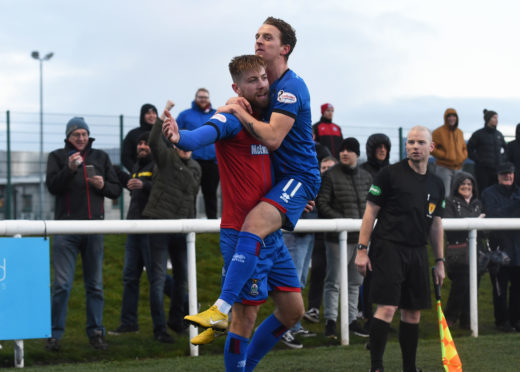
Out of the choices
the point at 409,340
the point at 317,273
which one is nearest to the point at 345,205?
the point at 317,273

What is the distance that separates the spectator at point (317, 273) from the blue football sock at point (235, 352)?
393 cm

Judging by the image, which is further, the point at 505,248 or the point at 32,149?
the point at 32,149

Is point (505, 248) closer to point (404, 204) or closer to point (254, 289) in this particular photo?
point (404, 204)

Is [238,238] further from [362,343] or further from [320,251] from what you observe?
[320,251]

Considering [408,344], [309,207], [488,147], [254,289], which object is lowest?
[408,344]

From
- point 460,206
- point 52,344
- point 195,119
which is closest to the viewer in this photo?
point 52,344

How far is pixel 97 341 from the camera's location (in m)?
7.17

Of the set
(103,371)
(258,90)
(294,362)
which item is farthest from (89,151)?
(258,90)

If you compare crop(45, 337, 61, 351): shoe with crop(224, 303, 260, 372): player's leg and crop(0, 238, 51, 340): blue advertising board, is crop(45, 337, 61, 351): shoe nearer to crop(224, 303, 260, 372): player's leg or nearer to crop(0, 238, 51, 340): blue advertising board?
crop(0, 238, 51, 340): blue advertising board

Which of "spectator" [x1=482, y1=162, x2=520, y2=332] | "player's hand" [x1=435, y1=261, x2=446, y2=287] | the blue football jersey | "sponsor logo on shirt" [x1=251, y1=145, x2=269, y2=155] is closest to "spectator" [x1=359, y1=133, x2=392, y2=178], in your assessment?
"spectator" [x1=482, y1=162, x2=520, y2=332]

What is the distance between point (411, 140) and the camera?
604 cm

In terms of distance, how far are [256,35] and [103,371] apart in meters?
3.04

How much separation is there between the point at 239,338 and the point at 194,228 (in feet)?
8.26

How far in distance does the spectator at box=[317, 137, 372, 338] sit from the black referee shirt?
224cm
